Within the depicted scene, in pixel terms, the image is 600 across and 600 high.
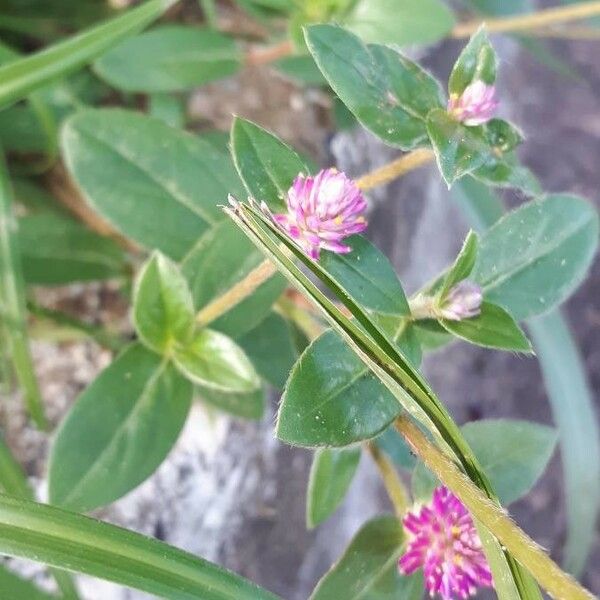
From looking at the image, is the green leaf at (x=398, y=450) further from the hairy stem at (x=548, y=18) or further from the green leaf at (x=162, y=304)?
the hairy stem at (x=548, y=18)

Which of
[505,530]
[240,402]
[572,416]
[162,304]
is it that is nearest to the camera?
[505,530]

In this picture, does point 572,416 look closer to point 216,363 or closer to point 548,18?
point 548,18

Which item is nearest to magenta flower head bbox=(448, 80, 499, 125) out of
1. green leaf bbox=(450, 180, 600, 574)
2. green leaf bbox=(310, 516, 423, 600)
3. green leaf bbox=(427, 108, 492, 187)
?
green leaf bbox=(427, 108, 492, 187)

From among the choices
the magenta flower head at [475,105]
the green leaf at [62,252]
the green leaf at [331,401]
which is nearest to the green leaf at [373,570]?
the green leaf at [331,401]

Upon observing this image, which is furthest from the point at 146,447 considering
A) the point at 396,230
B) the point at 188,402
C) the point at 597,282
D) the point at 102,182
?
the point at 597,282

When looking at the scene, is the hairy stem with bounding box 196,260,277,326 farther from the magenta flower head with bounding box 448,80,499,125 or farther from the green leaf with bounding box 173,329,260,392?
the magenta flower head with bounding box 448,80,499,125

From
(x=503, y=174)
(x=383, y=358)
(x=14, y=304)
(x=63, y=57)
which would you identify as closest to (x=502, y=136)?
(x=503, y=174)
